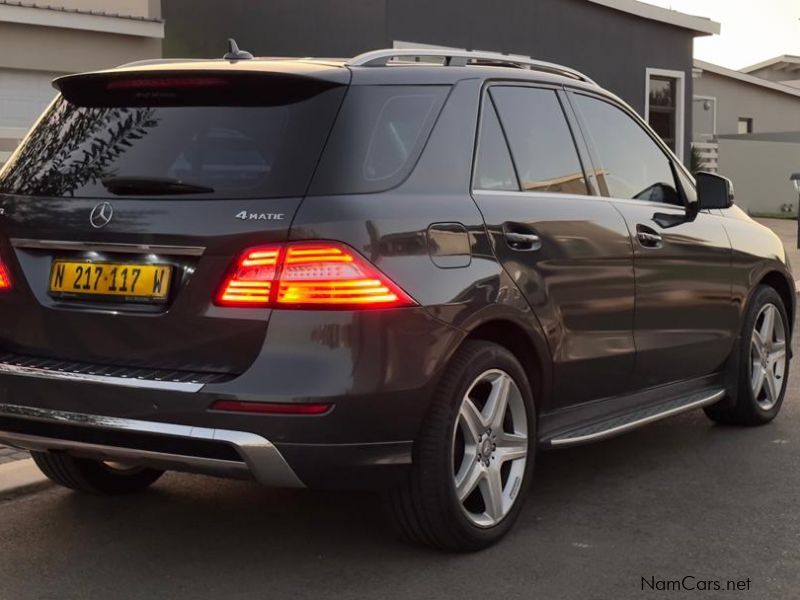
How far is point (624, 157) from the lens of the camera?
5.42 m

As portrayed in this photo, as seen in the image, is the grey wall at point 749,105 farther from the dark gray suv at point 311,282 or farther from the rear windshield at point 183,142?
the rear windshield at point 183,142

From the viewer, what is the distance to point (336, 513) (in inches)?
187

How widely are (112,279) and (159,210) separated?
278 millimetres

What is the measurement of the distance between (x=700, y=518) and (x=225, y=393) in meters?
2.12

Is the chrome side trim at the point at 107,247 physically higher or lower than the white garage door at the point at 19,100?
lower

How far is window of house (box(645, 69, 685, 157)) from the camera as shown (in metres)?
21.5

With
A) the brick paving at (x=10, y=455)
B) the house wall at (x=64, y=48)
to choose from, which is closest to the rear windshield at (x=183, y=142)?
the brick paving at (x=10, y=455)

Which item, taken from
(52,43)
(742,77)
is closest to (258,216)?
(52,43)

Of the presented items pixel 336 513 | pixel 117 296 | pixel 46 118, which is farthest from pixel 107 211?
pixel 336 513

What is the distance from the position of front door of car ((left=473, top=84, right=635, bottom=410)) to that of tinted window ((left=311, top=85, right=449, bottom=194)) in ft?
→ 1.05

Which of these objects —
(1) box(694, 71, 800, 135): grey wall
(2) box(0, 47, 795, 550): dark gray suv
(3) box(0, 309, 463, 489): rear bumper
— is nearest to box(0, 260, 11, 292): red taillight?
(2) box(0, 47, 795, 550): dark gray suv

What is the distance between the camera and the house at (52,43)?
1225 centimetres

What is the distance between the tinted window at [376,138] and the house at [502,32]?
428 inches

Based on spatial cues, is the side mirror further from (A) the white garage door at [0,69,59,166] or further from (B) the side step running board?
(A) the white garage door at [0,69,59,166]
